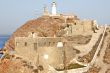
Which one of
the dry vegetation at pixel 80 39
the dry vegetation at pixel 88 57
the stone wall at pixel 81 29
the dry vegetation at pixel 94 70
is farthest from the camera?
the stone wall at pixel 81 29

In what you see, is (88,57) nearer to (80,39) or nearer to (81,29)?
(80,39)

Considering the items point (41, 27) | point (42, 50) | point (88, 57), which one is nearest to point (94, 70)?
point (88, 57)

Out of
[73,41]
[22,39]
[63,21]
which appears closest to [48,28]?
[63,21]

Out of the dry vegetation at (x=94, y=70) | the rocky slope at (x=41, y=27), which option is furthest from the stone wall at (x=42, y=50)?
the rocky slope at (x=41, y=27)

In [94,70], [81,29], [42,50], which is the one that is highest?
[81,29]

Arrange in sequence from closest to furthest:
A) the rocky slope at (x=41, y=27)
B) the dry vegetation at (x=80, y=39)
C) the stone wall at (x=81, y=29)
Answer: the dry vegetation at (x=80, y=39), the stone wall at (x=81, y=29), the rocky slope at (x=41, y=27)

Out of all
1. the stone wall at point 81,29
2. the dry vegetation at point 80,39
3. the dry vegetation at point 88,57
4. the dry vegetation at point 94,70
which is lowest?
the dry vegetation at point 94,70

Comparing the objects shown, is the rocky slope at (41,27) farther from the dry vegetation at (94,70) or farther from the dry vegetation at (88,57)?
the dry vegetation at (94,70)

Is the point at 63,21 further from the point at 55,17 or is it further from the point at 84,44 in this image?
the point at 84,44

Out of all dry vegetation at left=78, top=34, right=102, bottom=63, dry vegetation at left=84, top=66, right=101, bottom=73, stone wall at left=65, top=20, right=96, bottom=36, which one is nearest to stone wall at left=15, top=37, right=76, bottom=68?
dry vegetation at left=78, top=34, right=102, bottom=63

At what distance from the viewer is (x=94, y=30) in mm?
74688

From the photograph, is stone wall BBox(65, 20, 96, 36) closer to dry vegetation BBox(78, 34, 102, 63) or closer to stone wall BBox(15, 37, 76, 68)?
dry vegetation BBox(78, 34, 102, 63)

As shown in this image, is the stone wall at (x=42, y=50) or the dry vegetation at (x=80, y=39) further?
the dry vegetation at (x=80, y=39)

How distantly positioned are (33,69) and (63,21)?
2831 centimetres
